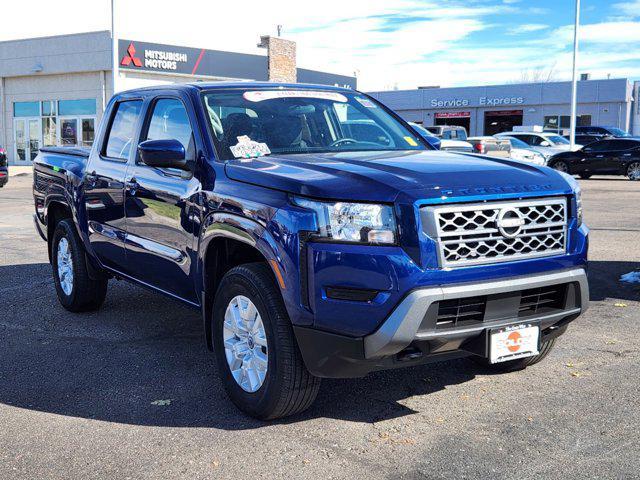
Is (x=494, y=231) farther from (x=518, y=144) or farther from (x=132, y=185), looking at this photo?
(x=518, y=144)

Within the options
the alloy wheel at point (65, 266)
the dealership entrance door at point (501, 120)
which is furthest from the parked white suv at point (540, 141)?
the dealership entrance door at point (501, 120)

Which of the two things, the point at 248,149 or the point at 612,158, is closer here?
the point at 248,149

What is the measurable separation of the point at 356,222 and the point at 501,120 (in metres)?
58.3

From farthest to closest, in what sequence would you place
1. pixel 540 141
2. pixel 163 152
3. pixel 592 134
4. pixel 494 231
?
pixel 592 134 → pixel 540 141 → pixel 163 152 → pixel 494 231

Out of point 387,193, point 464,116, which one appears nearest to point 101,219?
point 387,193

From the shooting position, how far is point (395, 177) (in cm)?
399

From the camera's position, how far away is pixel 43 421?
4449mm

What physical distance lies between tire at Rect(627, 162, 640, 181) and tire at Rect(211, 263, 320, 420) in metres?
23.8

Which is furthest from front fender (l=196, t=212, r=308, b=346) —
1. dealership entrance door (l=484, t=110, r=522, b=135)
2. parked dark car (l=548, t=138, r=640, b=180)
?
dealership entrance door (l=484, t=110, r=522, b=135)

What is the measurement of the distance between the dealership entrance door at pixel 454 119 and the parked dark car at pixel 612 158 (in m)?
35.3

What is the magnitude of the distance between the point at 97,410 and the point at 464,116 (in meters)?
58.9

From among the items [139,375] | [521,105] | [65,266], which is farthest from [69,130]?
[139,375]

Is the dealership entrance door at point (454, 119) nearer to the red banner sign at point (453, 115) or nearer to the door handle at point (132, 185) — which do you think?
the red banner sign at point (453, 115)

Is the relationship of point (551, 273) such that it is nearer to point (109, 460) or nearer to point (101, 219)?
point (109, 460)
